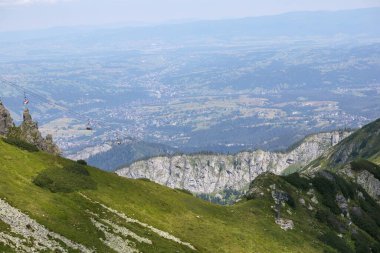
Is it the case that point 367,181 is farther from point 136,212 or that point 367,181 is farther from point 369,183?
point 136,212

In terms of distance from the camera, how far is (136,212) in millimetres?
92000

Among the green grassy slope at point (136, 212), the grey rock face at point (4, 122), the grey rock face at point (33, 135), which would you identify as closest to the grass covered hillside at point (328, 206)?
the green grassy slope at point (136, 212)

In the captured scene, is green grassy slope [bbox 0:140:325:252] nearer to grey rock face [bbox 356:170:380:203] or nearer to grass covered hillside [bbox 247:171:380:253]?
grass covered hillside [bbox 247:171:380:253]

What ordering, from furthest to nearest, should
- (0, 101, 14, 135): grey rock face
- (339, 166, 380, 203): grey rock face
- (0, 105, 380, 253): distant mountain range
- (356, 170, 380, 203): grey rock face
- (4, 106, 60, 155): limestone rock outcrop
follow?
(339, 166, 380, 203): grey rock face, (356, 170, 380, 203): grey rock face, (4, 106, 60, 155): limestone rock outcrop, (0, 101, 14, 135): grey rock face, (0, 105, 380, 253): distant mountain range

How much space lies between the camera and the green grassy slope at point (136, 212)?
72.2 meters

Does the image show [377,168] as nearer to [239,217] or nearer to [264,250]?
[239,217]

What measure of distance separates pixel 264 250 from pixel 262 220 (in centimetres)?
2009

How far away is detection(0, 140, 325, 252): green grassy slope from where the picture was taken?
72.2 m

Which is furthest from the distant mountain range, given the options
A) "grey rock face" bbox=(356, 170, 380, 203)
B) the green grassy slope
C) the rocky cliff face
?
the rocky cliff face

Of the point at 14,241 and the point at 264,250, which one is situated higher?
the point at 14,241

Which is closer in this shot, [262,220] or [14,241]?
[14,241]

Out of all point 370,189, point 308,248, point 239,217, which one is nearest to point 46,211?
point 239,217

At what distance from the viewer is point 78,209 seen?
7881 cm

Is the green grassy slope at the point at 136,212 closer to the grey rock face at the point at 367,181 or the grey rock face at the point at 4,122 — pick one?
the grey rock face at the point at 367,181
